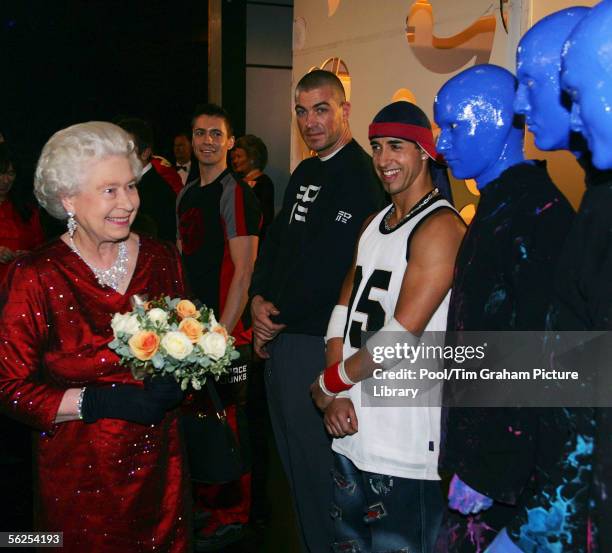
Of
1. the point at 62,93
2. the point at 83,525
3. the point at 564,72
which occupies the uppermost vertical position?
the point at 62,93

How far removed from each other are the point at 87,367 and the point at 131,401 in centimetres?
18

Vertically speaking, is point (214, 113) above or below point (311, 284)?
above

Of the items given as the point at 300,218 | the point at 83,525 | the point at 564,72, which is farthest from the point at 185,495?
the point at 564,72

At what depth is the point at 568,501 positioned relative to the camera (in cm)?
156

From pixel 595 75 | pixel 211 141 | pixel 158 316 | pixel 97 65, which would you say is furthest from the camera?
pixel 97 65

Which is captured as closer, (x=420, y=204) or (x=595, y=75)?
(x=595, y=75)

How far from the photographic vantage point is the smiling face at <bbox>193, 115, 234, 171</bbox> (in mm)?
4129

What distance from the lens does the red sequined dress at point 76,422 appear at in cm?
235

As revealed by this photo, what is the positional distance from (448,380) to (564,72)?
3.23ft

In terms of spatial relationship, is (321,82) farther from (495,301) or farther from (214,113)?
(495,301)

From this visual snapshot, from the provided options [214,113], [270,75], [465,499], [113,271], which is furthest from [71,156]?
[270,75]

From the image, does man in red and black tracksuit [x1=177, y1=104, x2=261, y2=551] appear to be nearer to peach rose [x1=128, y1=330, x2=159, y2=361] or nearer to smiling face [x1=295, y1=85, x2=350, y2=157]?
smiling face [x1=295, y1=85, x2=350, y2=157]

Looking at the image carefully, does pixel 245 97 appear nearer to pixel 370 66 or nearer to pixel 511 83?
pixel 370 66

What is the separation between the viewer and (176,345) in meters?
2.23
